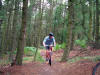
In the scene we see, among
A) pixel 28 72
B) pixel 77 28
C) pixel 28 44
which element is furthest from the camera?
pixel 28 44

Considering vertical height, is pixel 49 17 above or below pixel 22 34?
above

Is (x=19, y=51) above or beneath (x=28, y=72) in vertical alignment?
above

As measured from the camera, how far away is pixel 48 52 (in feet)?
30.1

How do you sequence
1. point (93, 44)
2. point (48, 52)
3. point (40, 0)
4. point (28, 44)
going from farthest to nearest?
point (28, 44), point (93, 44), point (40, 0), point (48, 52)

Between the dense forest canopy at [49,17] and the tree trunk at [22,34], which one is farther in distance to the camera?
the dense forest canopy at [49,17]

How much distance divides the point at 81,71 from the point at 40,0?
892 cm

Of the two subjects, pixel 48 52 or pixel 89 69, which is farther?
pixel 48 52

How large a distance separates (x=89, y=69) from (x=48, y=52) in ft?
10.4

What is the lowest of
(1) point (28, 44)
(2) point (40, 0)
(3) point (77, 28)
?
(1) point (28, 44)

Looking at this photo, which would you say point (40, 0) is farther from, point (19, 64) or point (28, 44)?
point (28, 44)

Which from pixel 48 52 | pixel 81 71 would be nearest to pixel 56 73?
pixel 81 71

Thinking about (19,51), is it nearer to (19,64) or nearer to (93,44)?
(19,64)

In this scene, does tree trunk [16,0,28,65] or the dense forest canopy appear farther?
the dense forest canopy

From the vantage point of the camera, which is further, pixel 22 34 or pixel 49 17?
pixel 49 17
